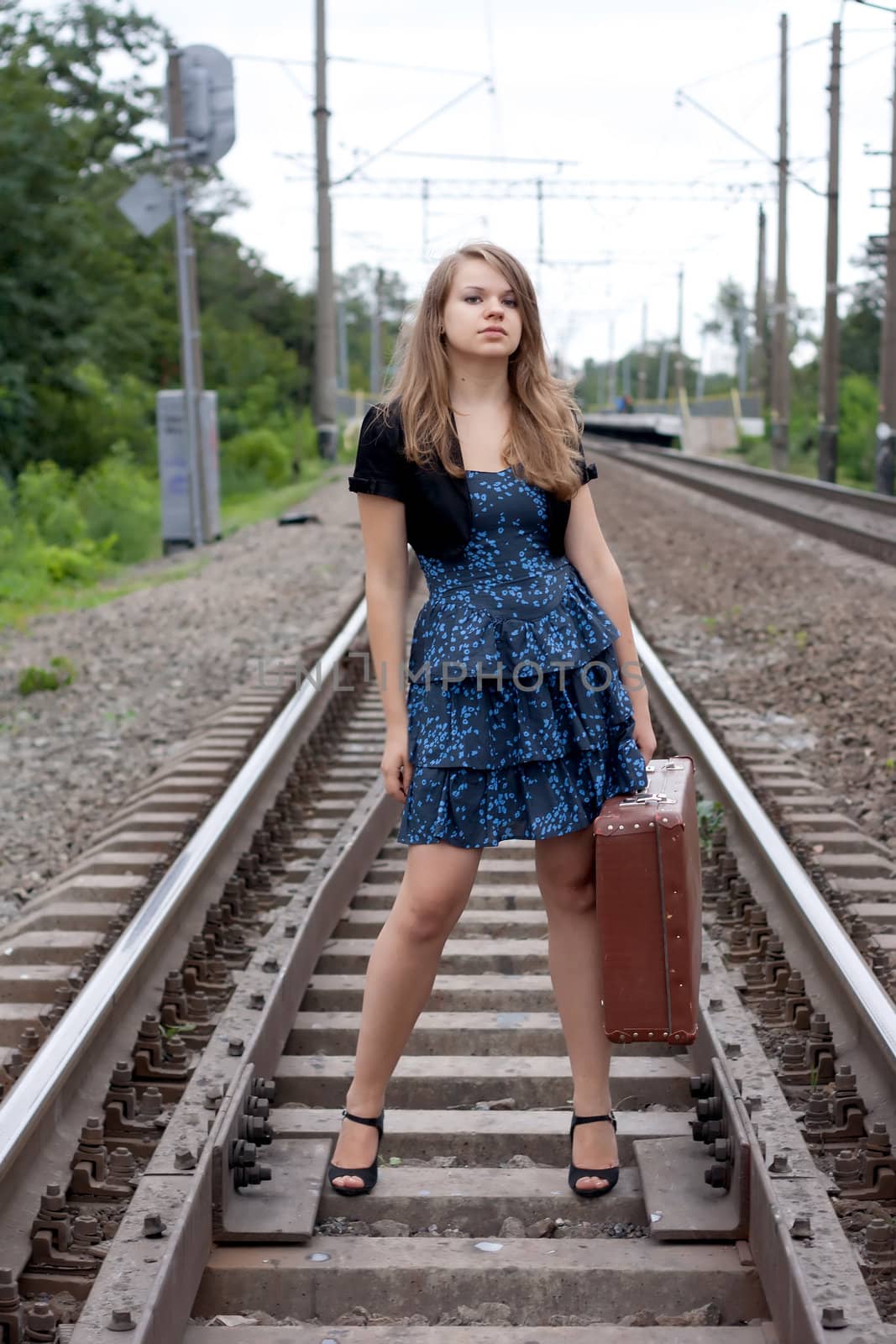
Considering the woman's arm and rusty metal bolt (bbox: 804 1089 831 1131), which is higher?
the woman's arm

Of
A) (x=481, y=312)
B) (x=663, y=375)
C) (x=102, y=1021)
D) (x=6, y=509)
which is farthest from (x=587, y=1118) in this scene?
(x=663, y=375)

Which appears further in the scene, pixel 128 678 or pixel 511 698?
pixel 128 678

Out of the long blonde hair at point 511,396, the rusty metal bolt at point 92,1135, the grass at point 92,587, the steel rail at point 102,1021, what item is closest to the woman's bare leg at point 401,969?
the rusty metal bolt at point 92,1135

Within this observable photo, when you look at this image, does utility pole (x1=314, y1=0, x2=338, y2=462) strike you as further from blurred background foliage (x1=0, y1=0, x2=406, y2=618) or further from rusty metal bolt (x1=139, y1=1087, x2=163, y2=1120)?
rusty metal bolt (x1=139, y1=1087, x2=163, y2=1120)

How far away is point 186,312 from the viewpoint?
19.3 m

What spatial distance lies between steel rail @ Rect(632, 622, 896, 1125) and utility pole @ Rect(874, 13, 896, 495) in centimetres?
1967

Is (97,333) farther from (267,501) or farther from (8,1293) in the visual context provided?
(8,1293)

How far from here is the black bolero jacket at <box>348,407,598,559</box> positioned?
9.21 feet

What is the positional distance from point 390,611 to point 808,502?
68.0ft

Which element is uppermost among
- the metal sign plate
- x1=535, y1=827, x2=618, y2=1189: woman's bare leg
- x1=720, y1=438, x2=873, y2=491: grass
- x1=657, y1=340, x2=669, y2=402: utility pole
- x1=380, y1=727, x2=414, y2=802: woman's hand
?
the metal sign plate

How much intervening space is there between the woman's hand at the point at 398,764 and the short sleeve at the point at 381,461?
1.40 ft

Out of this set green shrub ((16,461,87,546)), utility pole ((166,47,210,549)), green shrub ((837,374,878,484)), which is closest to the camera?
utility pole ((166,47,210,549))

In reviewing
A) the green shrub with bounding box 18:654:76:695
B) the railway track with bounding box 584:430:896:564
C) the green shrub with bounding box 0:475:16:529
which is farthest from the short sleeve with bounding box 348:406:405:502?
the green shrub with bounding box 0:475:16:529

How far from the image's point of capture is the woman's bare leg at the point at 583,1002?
296 cm
